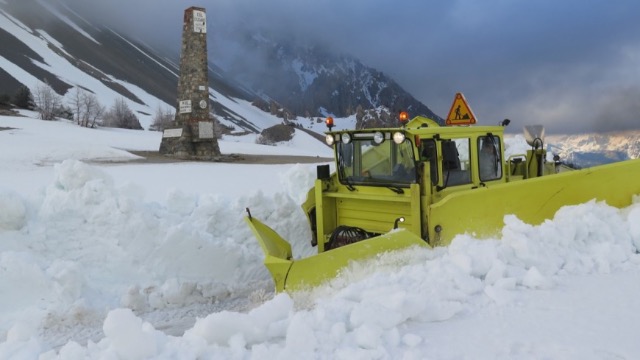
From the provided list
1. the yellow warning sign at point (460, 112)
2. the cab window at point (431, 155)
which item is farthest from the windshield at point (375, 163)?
the yellow warning sign at point (460, 112)

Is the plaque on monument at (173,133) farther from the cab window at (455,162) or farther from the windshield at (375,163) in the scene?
the cab window at (455,162)

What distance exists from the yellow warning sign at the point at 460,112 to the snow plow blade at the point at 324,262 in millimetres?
4724

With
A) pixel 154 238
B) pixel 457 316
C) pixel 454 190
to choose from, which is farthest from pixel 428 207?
pixel 154 238

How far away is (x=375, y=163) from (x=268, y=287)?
1.99 meters

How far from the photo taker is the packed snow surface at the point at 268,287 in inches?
146

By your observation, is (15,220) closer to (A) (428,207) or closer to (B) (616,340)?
(A) (428,207)

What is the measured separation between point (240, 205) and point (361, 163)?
234cm

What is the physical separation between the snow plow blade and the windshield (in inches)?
37.4

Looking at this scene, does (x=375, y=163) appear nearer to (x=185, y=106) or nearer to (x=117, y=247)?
(x=117, y=247)

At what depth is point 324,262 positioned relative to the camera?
5.27m

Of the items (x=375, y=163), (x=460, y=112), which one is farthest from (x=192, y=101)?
(x=375, y=163)

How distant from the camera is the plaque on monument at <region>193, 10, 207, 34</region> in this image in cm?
2072

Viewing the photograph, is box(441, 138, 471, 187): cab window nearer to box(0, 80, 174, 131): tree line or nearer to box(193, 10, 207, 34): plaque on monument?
box(193, 10, 207, 34): plaque on monument

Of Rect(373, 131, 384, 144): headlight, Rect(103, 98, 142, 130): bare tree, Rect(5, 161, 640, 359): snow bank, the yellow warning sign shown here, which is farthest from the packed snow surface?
Rect(103, 98, 142, 130): bare tree
